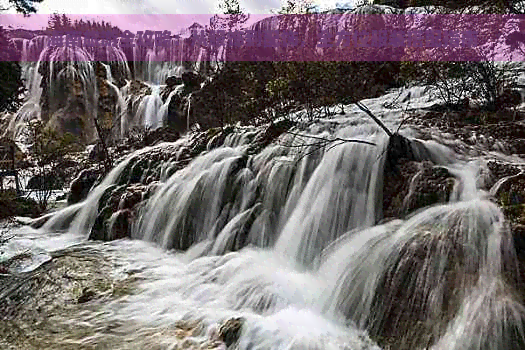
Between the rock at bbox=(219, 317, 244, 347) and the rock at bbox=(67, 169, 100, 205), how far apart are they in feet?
32.6

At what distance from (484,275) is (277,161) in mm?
4585

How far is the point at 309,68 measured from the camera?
32.6 feet

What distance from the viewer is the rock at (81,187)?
42.8 ft

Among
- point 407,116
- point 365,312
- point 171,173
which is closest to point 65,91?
point 171,173

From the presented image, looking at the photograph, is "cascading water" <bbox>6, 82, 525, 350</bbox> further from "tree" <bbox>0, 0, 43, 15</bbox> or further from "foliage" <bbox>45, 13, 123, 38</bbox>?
"foliage" <bbox>45, 13, 123, 38</bbox>

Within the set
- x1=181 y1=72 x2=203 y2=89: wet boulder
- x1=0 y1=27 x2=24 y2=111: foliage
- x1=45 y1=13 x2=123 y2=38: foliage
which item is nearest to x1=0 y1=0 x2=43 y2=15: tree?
x1=0 y1=27 x2=24 y2=111: foliage

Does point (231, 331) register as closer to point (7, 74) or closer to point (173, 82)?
point (7, 74)

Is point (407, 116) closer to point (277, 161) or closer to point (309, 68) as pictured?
point (309, 68)

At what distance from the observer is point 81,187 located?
13305 mm

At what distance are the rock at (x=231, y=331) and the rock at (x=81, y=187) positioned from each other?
9.93m

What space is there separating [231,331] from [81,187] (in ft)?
34.6

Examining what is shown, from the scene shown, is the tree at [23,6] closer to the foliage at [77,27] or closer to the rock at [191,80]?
the rock at [191,80]

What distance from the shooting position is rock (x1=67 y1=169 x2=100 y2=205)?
13.0 metres

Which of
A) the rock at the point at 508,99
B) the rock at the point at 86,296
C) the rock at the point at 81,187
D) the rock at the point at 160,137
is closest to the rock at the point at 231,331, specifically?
the rock at the point at 86,296
